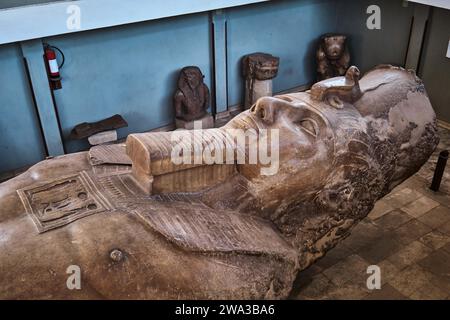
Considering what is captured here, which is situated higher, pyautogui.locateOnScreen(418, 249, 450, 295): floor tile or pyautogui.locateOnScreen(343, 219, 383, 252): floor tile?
pyautogui.locateOnScreen(343, 219, 383, 252): floor tile

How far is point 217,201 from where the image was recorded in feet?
9.06

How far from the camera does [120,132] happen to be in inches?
240

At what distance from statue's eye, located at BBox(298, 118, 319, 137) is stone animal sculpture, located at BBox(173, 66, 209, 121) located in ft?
11.1

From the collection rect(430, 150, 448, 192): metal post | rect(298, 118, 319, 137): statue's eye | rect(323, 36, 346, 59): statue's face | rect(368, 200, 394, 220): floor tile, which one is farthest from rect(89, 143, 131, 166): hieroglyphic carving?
rect(323, 36, 346, 59): statue's face

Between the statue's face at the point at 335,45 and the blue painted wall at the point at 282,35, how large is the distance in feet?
1.70

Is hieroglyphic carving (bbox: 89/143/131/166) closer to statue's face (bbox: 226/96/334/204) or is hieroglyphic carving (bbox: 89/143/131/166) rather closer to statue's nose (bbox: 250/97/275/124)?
statue's face (bbox: 226/96/334/204)

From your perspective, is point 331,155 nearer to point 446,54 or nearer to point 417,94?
point 417,94

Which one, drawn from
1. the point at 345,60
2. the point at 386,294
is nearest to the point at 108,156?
the point at 386,294

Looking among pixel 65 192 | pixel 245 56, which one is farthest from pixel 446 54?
pixel 65 192

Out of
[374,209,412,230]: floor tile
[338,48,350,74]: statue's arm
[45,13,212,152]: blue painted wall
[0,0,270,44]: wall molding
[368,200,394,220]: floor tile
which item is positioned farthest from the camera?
[338,48,350,74]: statue's arm

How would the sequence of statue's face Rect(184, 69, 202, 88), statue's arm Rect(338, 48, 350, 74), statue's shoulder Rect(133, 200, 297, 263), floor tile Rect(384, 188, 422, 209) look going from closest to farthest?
1. statue's shoulder Rect(133, 200, 297, 263)
2. floor tile Rect(384, 188, 422, 209)
3. statue's face Rect(184, 69, 202, 88)
4. statue's arm Rect(338, 48, 350, 74)

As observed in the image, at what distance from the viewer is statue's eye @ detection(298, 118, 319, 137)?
2838mm

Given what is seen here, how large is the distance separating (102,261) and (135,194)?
0.52 metres

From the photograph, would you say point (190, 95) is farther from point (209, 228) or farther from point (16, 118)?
point (209, 228)
